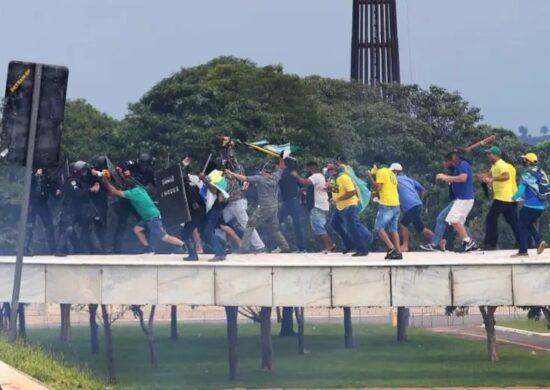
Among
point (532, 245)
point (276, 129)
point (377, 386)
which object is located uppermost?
point (276, 129)

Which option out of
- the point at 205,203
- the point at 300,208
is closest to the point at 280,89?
the point at 300,208

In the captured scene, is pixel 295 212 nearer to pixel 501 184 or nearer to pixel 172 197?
pixel 172 197

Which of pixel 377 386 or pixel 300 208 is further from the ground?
pixel 300 208

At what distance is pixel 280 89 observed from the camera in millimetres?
58531

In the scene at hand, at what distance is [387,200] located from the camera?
77.2 feet

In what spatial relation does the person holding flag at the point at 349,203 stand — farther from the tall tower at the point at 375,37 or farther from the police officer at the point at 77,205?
the tall tower at the point at 375,37

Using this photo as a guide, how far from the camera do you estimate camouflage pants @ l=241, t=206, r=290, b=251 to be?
25.4 metres

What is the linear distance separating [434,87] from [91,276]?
42085mm

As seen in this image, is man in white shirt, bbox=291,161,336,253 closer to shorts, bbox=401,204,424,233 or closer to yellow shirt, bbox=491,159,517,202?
shorts, bbox=401,204,424,233

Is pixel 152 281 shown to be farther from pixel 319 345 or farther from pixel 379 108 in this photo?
Result: pixel 379 108

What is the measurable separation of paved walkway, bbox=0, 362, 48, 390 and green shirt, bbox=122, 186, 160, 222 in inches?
457

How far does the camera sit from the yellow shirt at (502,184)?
2281 cm

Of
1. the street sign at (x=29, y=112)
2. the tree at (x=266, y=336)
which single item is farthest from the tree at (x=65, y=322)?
the street sign at (x=29, y=112)

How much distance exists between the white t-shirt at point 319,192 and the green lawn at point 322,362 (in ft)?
15.9
